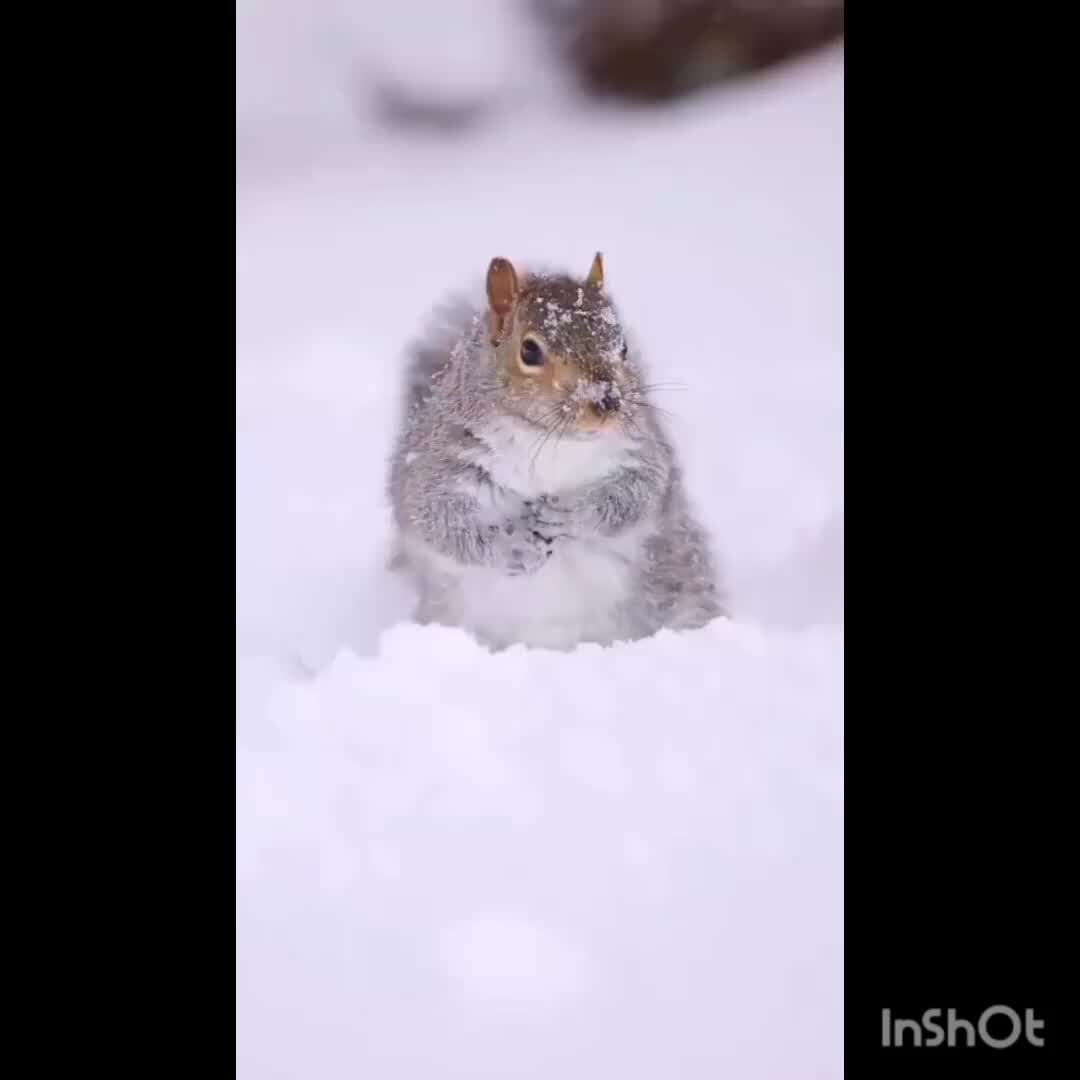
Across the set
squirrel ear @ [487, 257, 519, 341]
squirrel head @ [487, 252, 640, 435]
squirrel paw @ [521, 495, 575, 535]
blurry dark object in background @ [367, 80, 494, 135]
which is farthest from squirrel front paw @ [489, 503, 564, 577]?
blurry dark object in background @ [367, 80, 494, 135]

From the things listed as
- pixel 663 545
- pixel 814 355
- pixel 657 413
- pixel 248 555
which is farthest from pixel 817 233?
pixel 248 555

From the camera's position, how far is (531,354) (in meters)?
1.95

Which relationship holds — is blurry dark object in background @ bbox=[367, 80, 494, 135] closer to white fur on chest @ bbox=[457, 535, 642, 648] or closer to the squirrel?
the squirrel

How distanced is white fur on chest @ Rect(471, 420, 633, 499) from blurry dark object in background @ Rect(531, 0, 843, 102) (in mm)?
715

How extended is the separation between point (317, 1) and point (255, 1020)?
1.80 m

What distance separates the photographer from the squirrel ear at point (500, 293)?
1977mm

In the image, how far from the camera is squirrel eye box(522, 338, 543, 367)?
1.94m

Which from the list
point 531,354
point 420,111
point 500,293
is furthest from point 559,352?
point 420,111

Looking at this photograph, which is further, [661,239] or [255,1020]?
[661,239]

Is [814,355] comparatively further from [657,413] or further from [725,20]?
[725,20]

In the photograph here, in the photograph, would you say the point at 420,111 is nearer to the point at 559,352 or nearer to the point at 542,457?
the point at 559,352

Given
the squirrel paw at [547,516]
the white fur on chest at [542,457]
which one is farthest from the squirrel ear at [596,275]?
the squirrel paw at [547,516]

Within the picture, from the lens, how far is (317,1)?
2.12 m

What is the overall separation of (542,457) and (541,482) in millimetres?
46
